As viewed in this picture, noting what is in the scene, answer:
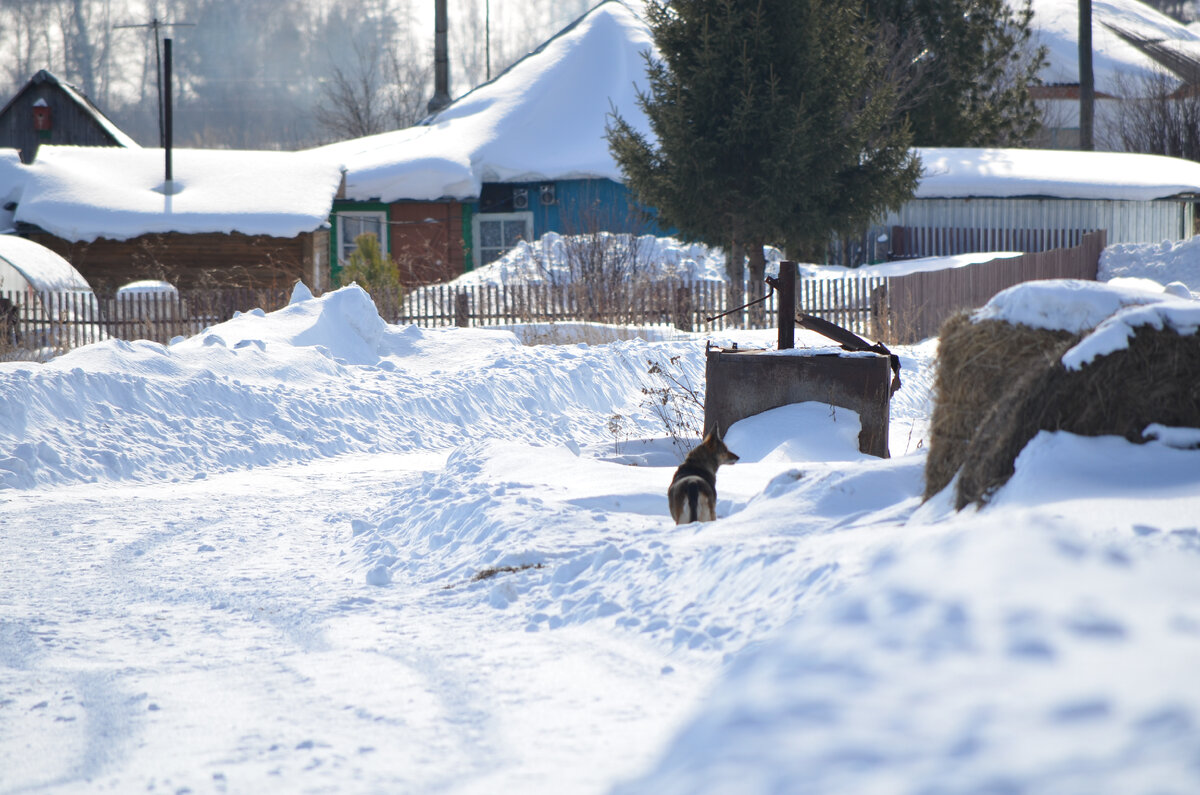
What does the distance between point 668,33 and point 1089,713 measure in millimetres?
15793

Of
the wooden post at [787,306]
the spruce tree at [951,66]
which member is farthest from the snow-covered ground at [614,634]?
the spruce tree at [951,66]

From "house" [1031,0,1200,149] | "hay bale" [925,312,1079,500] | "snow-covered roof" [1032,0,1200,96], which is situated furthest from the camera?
"snow-covered roof" [1032,0,1200,96]

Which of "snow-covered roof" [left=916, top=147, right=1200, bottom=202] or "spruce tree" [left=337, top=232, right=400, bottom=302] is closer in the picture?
"spruce tree" [left=337, top=232, right=400, bottom=302]

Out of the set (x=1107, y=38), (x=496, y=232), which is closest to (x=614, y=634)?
(x=496, y=232)

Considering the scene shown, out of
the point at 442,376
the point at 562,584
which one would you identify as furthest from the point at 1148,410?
the point at 442,376

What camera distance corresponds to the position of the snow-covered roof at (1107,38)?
186 feet

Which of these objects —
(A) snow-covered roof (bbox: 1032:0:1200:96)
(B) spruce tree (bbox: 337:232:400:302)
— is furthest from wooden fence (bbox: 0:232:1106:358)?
(A) snow-covered roof (bbox: 1032:0:1200:96)

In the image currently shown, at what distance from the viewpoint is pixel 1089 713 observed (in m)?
2.71

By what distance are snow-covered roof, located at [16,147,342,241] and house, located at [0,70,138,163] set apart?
14583 millimetres

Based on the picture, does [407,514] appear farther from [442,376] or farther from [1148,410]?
[442,376]

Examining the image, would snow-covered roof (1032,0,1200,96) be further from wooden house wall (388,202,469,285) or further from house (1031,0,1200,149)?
wooden house wall (388,202,469,285)

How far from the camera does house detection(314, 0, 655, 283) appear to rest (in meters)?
27.3

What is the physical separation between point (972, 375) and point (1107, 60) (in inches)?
2451

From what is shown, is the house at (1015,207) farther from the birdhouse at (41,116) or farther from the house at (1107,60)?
the birdhouse at (41,116)
